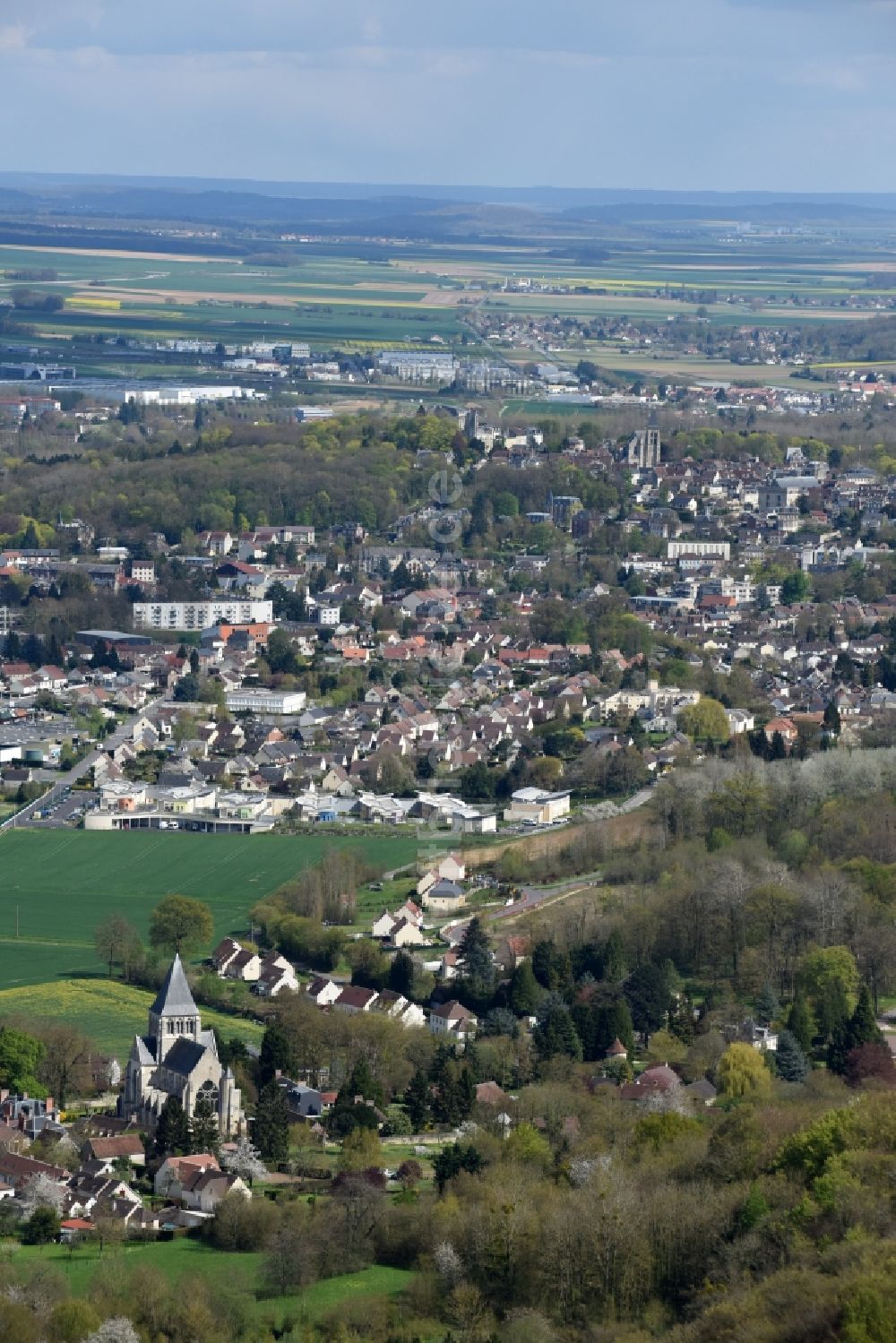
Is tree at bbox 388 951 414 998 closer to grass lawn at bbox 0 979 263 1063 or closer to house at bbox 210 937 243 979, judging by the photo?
house at bbox 210 937 243 979

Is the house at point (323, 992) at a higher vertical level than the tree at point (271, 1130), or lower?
lower

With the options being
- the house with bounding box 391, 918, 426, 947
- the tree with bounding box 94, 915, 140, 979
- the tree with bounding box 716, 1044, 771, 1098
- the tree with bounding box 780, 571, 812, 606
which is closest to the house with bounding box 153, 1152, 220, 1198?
the tree with bounding box 716, 1044, 771, 1098

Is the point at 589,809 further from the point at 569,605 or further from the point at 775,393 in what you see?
the point at 775,393

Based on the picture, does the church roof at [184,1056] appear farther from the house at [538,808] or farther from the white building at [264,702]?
the white building at [264,702]

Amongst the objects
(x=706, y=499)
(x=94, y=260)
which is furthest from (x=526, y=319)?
(x=706, y=499)

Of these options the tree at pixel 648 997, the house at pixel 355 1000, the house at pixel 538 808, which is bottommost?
the house at pixel 538 808

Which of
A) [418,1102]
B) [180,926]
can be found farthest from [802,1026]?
[180,926]

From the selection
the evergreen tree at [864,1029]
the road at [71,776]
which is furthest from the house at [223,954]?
the road at [71,776]
